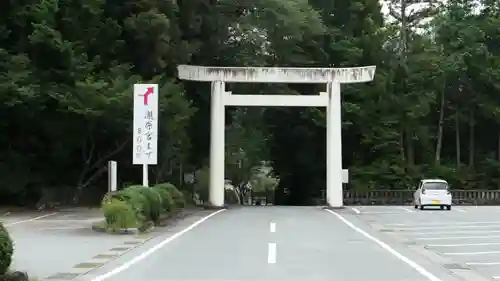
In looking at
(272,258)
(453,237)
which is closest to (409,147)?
(453,237)

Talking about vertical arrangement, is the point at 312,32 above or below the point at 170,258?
above

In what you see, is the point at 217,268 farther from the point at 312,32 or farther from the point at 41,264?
the point at 312,32

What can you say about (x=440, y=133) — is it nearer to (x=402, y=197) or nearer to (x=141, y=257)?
(x=402, y=197)

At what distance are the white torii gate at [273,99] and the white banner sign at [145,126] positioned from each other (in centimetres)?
999

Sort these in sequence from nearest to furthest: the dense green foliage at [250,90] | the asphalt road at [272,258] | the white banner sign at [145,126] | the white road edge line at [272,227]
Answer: the asphalt road at [272,258]
the white road edge line at [272,227]
the white banner sign at [145,126]
the dense green foliage at [250,90]

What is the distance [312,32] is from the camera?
136ft

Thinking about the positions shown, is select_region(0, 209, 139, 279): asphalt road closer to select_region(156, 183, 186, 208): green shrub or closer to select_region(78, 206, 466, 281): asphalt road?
select_region(78, 206, 466, 281): asphalt road

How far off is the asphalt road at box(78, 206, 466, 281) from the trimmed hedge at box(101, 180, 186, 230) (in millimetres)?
1032

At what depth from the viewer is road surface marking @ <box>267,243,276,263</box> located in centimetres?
1309

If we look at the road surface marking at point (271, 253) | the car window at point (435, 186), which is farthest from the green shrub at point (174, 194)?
the car window at point (435, 186)

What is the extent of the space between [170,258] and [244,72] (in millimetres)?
21648

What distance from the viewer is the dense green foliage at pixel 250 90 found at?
96.1 ft

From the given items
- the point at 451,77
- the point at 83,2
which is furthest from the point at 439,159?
the point at 83,2

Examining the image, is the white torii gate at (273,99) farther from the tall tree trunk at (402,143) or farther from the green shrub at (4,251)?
the green shrub at (4,251)
